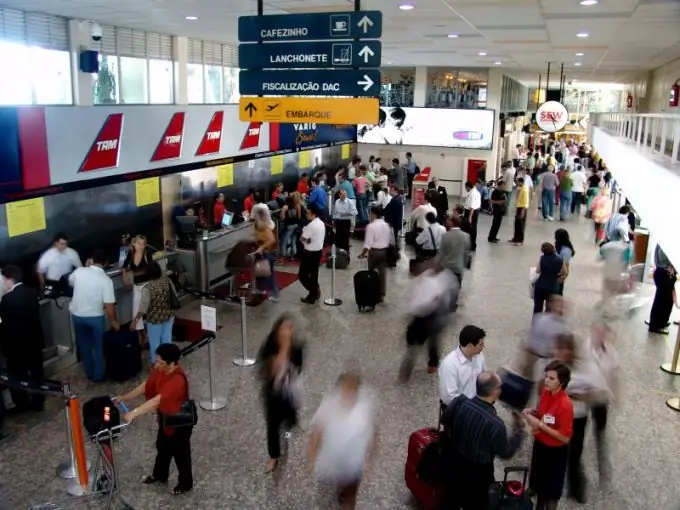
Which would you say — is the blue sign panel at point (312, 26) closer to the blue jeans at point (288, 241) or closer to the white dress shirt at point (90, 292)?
the white dress shirt at point (90, 292)

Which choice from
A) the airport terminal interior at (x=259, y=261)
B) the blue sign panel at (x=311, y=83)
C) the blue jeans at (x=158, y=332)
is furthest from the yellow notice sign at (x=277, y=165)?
the blue sign panel at (x=311, y=83)

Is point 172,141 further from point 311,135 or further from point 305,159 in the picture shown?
point 305,159

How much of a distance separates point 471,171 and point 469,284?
405 inches

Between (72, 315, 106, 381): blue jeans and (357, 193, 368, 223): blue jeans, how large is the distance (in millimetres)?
10367

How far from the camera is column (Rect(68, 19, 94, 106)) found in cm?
978

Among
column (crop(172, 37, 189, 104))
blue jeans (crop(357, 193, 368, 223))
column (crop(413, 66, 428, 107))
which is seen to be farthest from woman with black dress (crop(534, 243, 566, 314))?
column (crop(413, 66, 428, 107))

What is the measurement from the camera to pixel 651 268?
11938 mm

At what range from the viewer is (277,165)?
1619cm

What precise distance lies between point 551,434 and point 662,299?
5721 millimetres

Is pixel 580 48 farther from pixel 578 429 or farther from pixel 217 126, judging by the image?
pixel 578 429

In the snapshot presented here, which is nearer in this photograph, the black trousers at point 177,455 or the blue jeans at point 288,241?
the black trousers at point 177,455

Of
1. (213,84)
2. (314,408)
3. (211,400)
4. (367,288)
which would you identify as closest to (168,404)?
(211,400)

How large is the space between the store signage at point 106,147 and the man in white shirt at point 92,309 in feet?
6.70

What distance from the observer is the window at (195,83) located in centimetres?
1347
